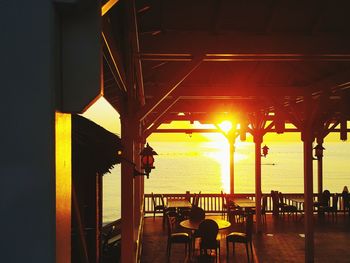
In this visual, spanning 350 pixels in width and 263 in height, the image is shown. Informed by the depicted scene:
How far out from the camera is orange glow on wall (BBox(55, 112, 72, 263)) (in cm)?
85

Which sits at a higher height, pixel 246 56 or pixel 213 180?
pixel 246 56

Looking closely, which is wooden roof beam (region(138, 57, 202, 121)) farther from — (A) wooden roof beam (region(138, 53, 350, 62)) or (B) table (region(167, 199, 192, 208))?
(B) table (region(167, 199, 192, 208))

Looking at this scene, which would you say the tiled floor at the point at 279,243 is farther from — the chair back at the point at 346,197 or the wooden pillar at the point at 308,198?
the chair back at the point at 346,197

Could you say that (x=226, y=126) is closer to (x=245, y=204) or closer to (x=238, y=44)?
(x=245, y=204)

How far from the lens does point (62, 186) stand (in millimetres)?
888

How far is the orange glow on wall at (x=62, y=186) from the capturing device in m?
0.85

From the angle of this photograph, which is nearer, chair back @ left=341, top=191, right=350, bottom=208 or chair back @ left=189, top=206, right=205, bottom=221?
chair back @ left=189, top=206, right=205, bottom=221

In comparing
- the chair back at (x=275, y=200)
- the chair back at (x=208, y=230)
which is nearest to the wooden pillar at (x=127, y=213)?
the chair back at (x=208, y=230)

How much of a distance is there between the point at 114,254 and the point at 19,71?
23.8 feet

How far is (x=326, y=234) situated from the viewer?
41.9ft

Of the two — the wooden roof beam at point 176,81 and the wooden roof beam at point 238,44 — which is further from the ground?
the wooden roof beam at point 238,44

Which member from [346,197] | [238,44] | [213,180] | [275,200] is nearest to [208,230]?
[238,44]

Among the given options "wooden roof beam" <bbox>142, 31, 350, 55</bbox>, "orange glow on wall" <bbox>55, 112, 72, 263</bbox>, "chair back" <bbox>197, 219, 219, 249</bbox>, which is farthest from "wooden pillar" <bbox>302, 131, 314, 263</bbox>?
"orange glow on wall" <bbox>55, 112, 72, 263</bbox>

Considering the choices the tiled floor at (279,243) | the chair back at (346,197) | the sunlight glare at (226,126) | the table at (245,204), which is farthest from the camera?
the sunlight glare at (226,126)
